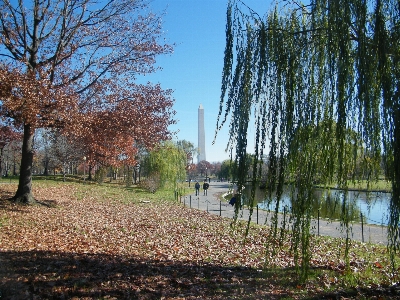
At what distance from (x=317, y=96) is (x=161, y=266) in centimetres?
415

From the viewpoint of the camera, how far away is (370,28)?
430 cm

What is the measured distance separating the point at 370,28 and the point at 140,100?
37.2 ft

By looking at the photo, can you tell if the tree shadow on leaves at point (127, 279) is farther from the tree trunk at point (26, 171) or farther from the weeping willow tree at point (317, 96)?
the tree trunk at point (26, 171)

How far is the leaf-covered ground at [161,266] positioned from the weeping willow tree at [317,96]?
47.5 inches

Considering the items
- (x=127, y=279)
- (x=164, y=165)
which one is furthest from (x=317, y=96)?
(x=164, y=165)

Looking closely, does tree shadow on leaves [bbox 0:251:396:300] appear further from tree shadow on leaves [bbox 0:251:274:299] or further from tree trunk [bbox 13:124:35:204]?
tree trunk [bbox 13:124:35:204]

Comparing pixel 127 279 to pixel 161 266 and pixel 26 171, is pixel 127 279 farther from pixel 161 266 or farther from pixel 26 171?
pixel 26 171

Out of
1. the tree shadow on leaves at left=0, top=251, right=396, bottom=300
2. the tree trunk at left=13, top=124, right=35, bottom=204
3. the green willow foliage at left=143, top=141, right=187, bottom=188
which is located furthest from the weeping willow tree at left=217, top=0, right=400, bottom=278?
the green willow foliage at left=143, top=141, right=187, bottom=188

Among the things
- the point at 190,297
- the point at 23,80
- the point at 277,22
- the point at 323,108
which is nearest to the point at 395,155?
the point at 323,108

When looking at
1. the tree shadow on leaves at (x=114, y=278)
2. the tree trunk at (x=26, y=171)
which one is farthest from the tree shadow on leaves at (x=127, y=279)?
the tree trunk at (x=26, y=171)

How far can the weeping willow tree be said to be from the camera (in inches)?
158

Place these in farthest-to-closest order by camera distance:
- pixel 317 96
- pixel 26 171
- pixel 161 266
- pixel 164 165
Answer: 1. pixel 164 165
2. pixel 26 171
3. pixel 161 266
4. pixel 317 96

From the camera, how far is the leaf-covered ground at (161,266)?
16.9 ft

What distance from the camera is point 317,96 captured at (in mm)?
4734
